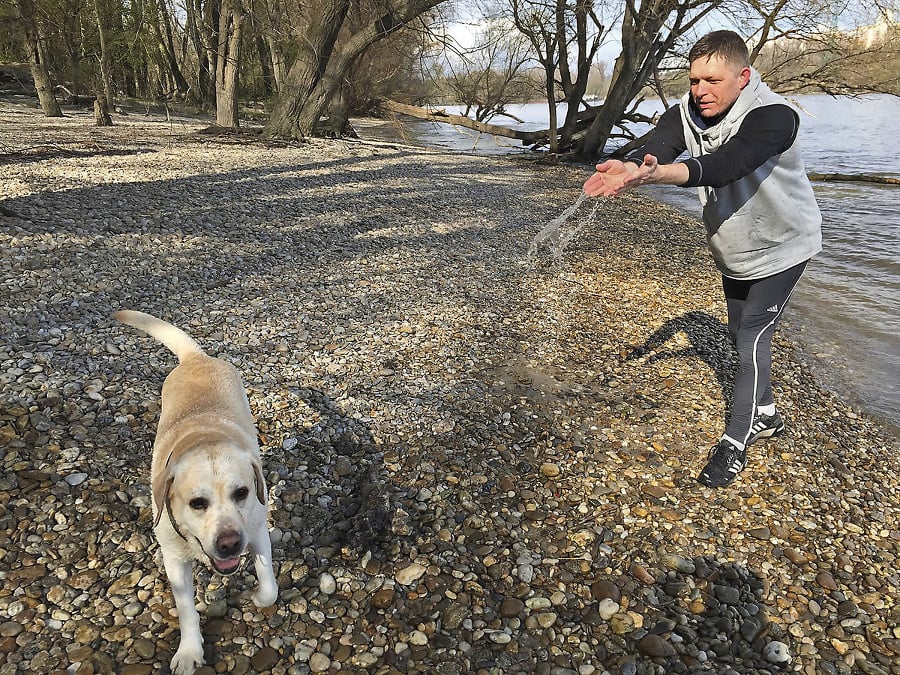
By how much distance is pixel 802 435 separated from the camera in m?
5.21

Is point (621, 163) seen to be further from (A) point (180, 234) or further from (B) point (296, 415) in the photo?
(A) point (180, 234)

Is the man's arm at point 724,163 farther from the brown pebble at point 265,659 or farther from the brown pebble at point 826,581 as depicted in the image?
the brown pebble at point 265,659

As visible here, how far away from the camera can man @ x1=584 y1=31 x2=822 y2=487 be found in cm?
329

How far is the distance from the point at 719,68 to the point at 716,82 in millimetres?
78

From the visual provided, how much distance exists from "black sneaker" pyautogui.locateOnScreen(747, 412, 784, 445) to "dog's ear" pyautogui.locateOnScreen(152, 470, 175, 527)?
13.8 ft

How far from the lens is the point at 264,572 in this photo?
3045 mm

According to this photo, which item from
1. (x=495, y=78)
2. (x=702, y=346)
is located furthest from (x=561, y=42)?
(x=702, y=346)

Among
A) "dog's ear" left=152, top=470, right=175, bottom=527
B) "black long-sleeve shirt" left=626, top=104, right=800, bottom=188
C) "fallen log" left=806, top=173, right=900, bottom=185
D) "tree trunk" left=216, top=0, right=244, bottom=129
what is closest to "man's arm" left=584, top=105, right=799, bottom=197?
"black long-sleeve shirt" left=626, top=104, right=800, bottom=188

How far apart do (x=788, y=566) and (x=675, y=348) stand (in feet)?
11.3

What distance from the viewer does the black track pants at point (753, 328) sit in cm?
399

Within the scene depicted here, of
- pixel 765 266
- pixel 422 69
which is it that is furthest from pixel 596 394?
pixel 422 69

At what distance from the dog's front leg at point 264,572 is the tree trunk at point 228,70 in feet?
72.0

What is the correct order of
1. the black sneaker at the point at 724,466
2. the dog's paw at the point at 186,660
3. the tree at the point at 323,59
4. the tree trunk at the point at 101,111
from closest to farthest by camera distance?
the dog's paw at the point at 186,660 < the black sneaker at the point at 724,466 < the tree at the point at 323,59 < the tree trunk at the point at 101,111

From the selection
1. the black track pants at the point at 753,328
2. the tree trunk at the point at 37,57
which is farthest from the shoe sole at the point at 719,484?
the tree trunk at the point at 37,57
